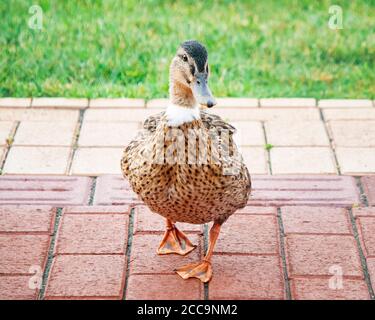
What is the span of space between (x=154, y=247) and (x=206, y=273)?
346 mm

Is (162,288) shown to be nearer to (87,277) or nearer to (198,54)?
(87,277)

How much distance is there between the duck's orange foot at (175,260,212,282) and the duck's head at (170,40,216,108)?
73 centimetres

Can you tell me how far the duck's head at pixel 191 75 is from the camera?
10.3ft

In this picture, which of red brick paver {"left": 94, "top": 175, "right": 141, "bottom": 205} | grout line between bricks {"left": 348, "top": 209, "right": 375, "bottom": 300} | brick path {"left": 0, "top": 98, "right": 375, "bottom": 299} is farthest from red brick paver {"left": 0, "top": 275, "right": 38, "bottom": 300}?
grout line between bricks {"left": 348, "top": 209, "right": 375, "bottom": 300}

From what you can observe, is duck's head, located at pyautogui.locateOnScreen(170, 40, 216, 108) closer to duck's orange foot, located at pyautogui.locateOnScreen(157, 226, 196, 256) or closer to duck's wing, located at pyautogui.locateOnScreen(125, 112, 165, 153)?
duck's wing, located at pyautogui.locateOnScreen(125, 112, 165, 153)

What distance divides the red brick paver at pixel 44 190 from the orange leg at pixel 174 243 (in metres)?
0.58

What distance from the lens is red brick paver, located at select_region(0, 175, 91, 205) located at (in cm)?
407

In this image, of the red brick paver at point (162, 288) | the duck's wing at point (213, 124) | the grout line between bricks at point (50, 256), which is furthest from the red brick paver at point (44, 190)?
the duck's wing at point (213, 124)

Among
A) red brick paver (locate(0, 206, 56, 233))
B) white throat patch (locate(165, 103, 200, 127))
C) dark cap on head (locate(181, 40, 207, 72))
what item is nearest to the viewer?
dark cap on head (locate(181, 40, 207, 72))

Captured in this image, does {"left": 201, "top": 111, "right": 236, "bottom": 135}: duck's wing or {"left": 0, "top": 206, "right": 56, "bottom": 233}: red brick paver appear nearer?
{"left": 201, "top": 111, "right": 236, "bottom": 135}: duck's wing

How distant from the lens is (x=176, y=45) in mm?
5898

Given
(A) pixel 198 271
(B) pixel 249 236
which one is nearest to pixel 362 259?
(B) pixel 249 236

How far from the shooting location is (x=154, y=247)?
12.2ft

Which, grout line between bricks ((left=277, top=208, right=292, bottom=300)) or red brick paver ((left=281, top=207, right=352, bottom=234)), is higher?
red brick paver ((left=281, top=207, right=352, bottom=234))
